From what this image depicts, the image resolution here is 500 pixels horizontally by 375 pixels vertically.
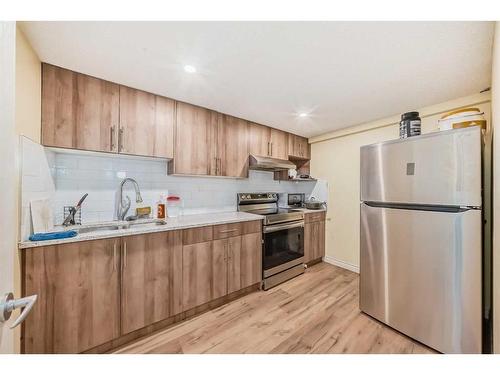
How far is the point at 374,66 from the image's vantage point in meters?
1.45

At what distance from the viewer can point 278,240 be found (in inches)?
101

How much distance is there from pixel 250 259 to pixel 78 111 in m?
2.10

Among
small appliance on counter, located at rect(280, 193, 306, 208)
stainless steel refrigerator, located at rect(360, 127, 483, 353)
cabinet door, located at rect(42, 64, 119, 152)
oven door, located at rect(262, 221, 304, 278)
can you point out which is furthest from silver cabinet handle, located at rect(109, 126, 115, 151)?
small appliance on counter, located at rect(280, 193, 306, 208)

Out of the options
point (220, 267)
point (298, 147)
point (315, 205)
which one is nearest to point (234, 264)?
point (220, 267)

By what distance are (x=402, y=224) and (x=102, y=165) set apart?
2747 mm

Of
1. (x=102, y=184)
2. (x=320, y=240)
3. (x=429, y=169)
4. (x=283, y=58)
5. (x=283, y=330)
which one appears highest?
(x=283, y=58)

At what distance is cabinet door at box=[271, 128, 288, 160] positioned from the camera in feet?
9.78

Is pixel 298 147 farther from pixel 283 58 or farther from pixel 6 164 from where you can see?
pixel 6 164

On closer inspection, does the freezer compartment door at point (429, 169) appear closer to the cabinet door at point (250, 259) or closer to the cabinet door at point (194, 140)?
the cabinet door at point (250, 259)

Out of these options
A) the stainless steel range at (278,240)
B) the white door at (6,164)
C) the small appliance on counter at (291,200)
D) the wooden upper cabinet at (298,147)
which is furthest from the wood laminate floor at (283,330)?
the wooden upper cabinet at (298,147)

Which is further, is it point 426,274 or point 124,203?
point 124,203

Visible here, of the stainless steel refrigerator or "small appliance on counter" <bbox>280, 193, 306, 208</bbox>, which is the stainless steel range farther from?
the stainless steel refrigerator

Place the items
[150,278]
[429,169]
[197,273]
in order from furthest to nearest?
[197,273]
[150,278]
[429,169]

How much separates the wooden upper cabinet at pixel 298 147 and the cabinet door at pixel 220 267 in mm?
1923
